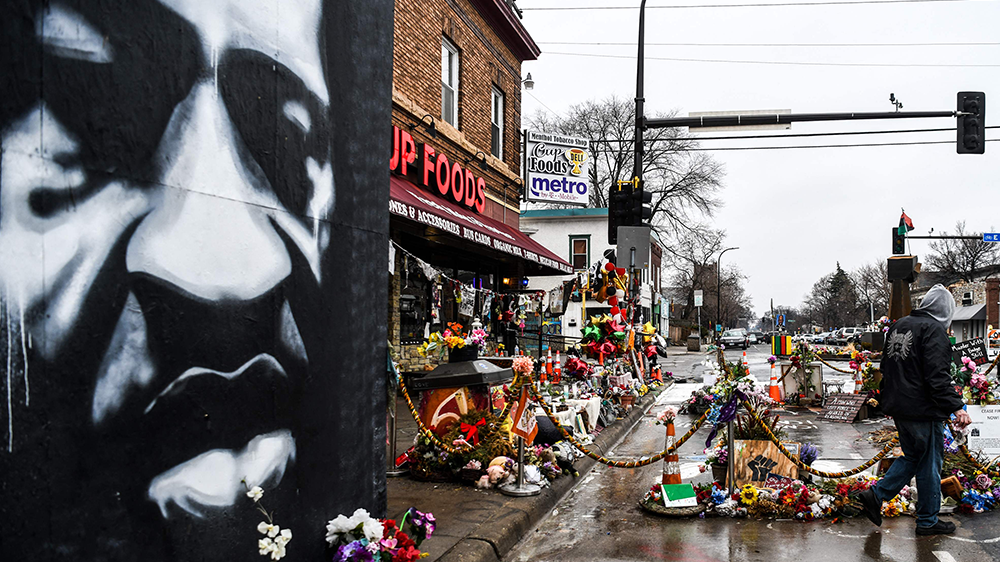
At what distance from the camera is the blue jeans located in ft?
A: 18.3

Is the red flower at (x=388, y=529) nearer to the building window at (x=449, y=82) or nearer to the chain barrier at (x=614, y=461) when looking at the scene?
the chain barrier at (x=614, y=461)

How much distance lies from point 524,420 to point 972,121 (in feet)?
40.0

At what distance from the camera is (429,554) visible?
491 centimetres

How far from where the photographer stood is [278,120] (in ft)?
12.5

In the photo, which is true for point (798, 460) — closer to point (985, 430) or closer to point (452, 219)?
point (985, 430)

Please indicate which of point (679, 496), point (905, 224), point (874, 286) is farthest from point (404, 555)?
point (874, 286)

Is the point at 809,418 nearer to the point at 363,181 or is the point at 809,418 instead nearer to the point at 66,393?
the point at 363,181

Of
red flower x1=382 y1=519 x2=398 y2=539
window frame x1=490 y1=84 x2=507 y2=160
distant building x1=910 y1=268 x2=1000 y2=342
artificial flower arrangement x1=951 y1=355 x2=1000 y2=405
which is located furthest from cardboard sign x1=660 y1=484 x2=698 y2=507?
distant building x1=910 y1=268 x2=1000 y2=342

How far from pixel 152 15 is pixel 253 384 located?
179 cm

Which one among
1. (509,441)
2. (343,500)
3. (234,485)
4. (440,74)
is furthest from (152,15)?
(440,74)

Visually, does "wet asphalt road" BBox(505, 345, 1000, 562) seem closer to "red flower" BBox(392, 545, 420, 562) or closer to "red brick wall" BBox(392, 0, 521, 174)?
"red flower" BBox(392, 545, 420, 562)

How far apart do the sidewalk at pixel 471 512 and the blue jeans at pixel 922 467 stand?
2963 mm

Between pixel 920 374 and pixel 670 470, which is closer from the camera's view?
pixel 920 374

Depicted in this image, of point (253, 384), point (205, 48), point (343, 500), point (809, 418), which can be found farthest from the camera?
point (809, 418)
